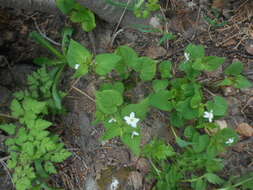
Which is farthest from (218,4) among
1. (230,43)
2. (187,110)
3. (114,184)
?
(114,184)

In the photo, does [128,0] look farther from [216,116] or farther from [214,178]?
[214,178]

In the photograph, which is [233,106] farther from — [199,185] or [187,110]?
[199,185]

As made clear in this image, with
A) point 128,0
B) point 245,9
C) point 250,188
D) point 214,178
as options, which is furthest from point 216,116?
point 128,0

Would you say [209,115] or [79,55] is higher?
[79,55]

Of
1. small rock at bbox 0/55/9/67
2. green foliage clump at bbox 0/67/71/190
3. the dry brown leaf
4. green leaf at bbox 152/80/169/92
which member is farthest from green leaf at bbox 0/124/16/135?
the dry brown leaf

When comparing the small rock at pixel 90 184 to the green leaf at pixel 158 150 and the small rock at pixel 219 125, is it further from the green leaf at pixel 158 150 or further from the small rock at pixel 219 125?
the small rock at pixel 219 125

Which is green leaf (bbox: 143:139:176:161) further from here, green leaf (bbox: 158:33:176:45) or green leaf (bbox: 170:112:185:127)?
green leaf (bbox: 158:33:176:45)
